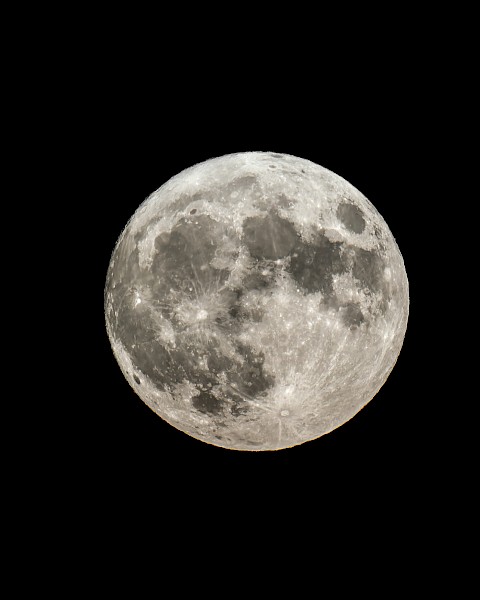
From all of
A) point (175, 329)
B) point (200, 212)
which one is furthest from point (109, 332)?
point (200, 212)

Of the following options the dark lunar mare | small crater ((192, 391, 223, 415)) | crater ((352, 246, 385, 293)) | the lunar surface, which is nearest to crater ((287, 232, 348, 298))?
the lunar surface

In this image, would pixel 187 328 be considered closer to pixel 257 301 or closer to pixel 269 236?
pixel 257 301

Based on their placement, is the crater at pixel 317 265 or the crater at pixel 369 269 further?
the crater at pixel 369 269

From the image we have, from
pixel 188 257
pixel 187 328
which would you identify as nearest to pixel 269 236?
pixel 188 257

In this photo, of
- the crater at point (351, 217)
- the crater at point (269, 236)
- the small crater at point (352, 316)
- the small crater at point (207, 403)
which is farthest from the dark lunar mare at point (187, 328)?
the crater at point (351, 217)

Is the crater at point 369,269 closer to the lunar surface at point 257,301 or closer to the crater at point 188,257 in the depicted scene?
the lunar surface at point 257,301

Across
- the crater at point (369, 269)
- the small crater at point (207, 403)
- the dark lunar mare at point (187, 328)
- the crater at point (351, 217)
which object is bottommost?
the small crater at point (207, 403)
